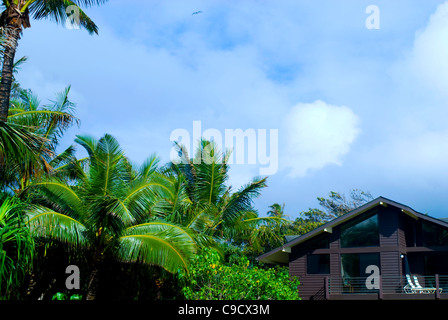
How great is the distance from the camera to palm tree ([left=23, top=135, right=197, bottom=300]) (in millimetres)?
15214

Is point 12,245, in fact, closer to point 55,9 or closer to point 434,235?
point 55,9

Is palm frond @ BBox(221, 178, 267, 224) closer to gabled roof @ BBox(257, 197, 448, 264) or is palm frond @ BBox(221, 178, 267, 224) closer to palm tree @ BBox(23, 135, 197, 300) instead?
gabled roof @ BBox(257, 197, 448, 264)

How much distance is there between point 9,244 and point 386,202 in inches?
642

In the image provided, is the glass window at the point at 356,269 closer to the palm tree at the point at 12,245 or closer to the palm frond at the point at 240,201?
the palm frond at the point at 240,201

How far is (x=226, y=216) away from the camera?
23125 millimetres

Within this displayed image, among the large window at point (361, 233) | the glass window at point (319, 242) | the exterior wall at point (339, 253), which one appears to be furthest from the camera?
the glass window at point (319, 242)

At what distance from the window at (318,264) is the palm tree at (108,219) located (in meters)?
8.97

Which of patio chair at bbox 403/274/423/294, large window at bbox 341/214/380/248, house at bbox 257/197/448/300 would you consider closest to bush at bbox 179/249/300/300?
house at bbox 257/197/448/300

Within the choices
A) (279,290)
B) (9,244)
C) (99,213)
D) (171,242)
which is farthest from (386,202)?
(9,244)

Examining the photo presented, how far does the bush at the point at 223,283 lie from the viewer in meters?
15.1

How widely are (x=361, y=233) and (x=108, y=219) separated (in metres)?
12.7

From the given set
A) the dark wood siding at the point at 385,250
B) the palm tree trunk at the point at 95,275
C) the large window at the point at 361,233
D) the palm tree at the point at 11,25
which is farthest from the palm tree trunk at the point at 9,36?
the large window at the point at 361,233
